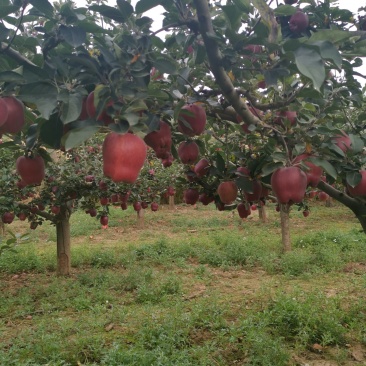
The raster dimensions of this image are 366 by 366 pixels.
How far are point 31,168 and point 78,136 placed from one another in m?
0.47

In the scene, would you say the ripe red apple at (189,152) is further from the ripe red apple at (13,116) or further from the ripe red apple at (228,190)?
the ripe red apple at (13,116)

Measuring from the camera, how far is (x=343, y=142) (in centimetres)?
159

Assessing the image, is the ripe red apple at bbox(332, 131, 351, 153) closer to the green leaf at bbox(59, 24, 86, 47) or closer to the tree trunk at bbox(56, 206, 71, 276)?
the green leaf at bbox(59, 24, 86, 47)

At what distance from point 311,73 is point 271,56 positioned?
0.95 ft

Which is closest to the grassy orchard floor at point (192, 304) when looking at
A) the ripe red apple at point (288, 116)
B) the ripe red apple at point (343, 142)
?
the ripe red apple at point (343, 142)

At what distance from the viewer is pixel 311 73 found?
2.61ft

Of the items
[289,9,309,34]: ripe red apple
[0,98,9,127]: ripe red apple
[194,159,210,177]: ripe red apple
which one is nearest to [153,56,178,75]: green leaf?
[0,98,9,127]: ripe red apple

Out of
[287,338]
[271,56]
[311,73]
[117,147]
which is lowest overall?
[287,338]

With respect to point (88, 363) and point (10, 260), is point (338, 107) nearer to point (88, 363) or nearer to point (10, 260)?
point (88, 363)

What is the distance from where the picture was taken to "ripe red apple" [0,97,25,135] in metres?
0.97

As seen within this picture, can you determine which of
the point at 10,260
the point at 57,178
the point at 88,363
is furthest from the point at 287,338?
the point at 10,260

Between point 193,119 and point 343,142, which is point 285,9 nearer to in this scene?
point 193,119

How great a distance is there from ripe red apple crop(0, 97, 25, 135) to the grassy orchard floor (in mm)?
2165

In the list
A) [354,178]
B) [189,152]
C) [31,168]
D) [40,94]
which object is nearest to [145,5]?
[40,94]
